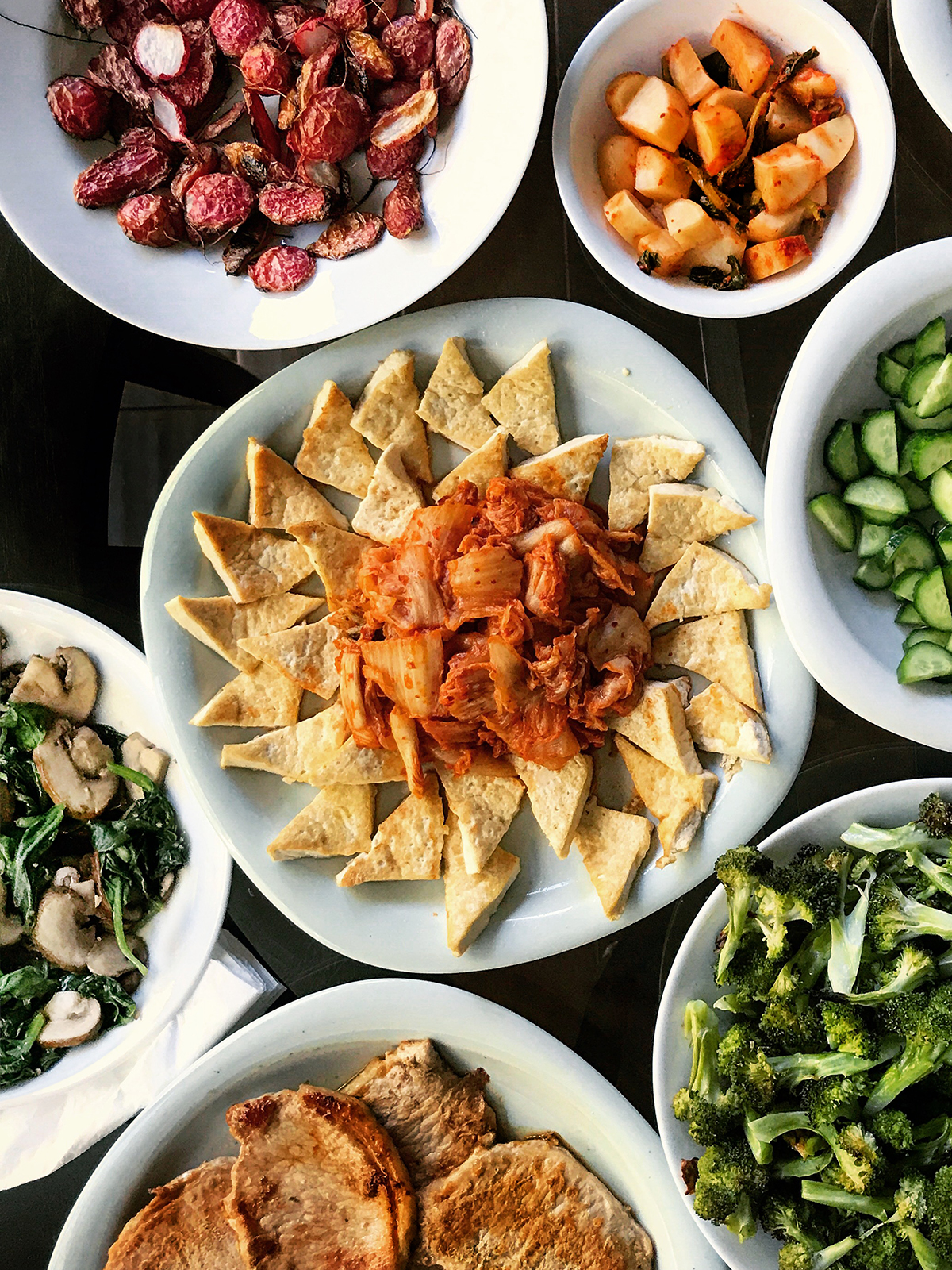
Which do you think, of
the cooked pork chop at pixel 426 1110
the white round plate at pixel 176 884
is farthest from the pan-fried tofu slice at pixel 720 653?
the white round plate at pixel 176 884

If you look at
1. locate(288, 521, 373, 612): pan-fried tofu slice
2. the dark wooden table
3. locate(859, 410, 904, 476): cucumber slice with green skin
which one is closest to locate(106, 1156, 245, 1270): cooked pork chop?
the dark wooden table

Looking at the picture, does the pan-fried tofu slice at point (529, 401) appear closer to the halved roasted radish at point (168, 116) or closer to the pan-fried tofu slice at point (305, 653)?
the pan-fried tofu slice at point (305, 653)

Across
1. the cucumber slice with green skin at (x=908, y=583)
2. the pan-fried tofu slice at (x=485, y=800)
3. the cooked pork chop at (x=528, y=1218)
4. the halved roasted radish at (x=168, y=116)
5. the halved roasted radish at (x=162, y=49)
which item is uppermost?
the halved roasted radish at (x=162, y=49)

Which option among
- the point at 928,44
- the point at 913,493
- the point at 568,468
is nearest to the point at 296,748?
the point at 568,468

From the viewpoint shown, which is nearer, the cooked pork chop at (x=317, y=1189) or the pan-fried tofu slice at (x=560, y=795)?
the pan-fried tofu slice at (x=560, y=795)

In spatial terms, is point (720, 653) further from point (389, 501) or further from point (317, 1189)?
point (317, 1189)

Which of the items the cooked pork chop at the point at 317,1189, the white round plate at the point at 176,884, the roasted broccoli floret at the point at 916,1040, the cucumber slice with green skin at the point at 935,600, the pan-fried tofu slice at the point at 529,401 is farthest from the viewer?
the white round plate at the point at 176,884
